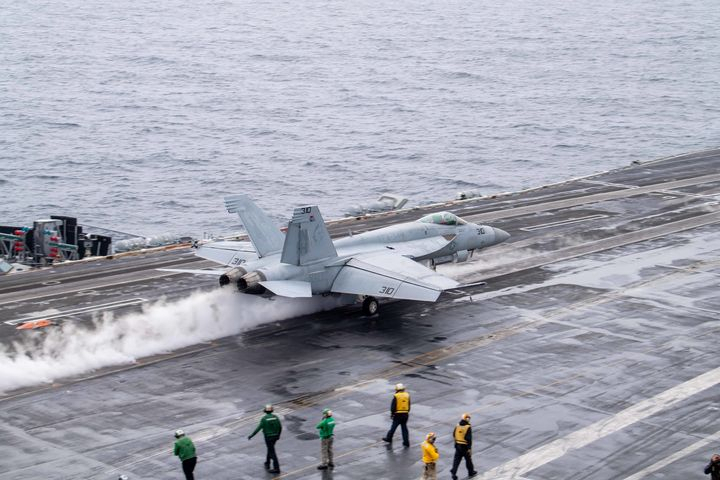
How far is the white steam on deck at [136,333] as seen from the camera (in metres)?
33.9

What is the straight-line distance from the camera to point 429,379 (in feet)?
110

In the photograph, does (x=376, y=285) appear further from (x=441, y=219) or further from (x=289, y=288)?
(x=441, y=219)

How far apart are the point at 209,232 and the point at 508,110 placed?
233ft

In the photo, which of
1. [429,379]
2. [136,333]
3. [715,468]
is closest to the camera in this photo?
[715,468]

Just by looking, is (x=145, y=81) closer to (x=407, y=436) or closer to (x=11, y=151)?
(x=11, y=151)

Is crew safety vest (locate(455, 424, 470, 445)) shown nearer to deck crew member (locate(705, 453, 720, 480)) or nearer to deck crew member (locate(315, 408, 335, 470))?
deck crew member (locate(315, 408, 335, 470))

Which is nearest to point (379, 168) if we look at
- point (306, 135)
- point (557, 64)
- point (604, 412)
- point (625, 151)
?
point (306, 135)

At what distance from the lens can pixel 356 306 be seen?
42.5 metres

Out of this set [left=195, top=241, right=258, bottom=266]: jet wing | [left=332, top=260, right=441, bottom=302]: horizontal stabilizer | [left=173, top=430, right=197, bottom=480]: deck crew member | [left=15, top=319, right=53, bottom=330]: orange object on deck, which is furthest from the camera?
[left=195, top=241, right=258, bottom=266]: jet wing

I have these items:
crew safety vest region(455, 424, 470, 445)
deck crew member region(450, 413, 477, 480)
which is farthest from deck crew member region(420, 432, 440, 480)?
crew safety vest region(455, 424, 470, 445)

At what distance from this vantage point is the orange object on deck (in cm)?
3869

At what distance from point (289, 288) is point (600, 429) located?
1265cm

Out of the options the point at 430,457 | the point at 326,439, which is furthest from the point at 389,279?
the point at 430,457

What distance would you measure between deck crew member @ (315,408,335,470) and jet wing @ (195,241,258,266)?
56.6 feet
